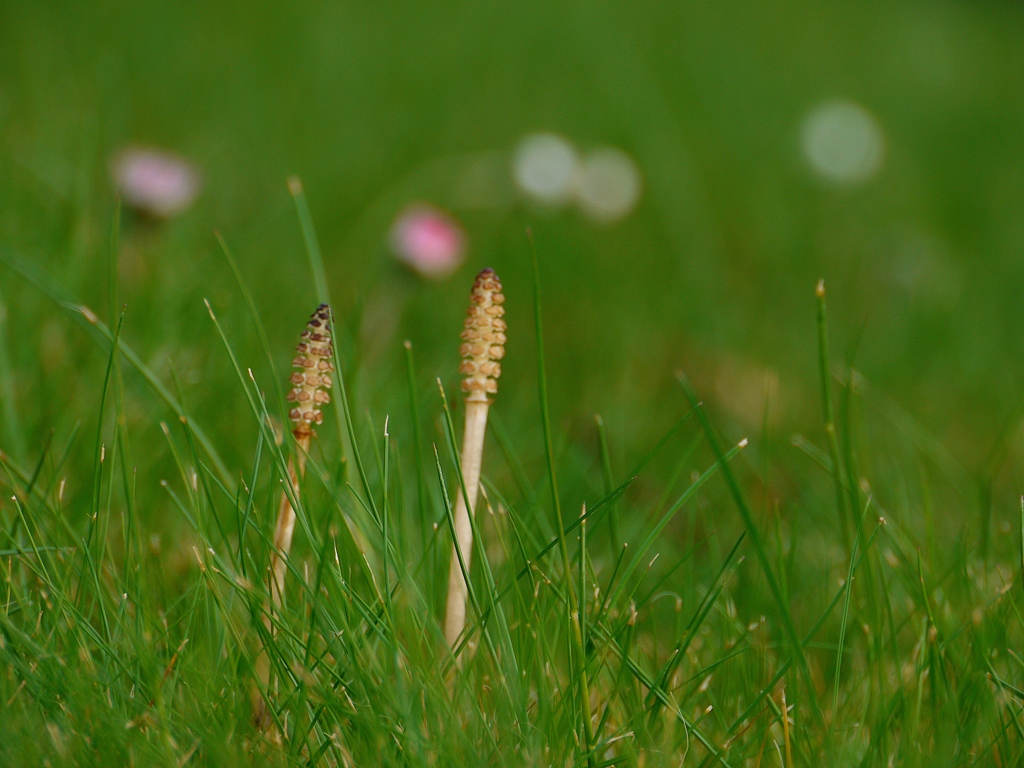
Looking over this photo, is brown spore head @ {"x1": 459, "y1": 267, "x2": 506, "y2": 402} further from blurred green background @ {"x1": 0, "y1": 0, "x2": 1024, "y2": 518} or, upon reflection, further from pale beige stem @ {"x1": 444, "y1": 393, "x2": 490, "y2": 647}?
blurred green background @ {"x1": 0, "y1": 0, "x2": 1024, "y2": 518}

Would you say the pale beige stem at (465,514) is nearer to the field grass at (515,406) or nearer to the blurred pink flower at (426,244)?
the field grass at (515,406)

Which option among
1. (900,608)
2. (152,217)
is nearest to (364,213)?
(152,217)

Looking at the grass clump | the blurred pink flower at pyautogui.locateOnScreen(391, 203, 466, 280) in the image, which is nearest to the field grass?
the grass clump

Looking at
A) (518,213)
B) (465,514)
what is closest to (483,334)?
(465,514)

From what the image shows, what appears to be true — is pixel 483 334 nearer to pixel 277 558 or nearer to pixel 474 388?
pixel 474 388

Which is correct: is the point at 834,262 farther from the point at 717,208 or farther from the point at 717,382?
the point at 717,382

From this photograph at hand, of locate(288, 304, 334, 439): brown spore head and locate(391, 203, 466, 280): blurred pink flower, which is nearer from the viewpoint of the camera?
locate(288, 304, 334, 439): brown spore head

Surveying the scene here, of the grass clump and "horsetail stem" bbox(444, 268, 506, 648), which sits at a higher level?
"horsetail stem" bbox(444, 268, 506, 648)

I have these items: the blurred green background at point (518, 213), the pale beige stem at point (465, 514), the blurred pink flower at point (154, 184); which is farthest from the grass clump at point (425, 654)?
the blurred pink flower at point (154, 184)
